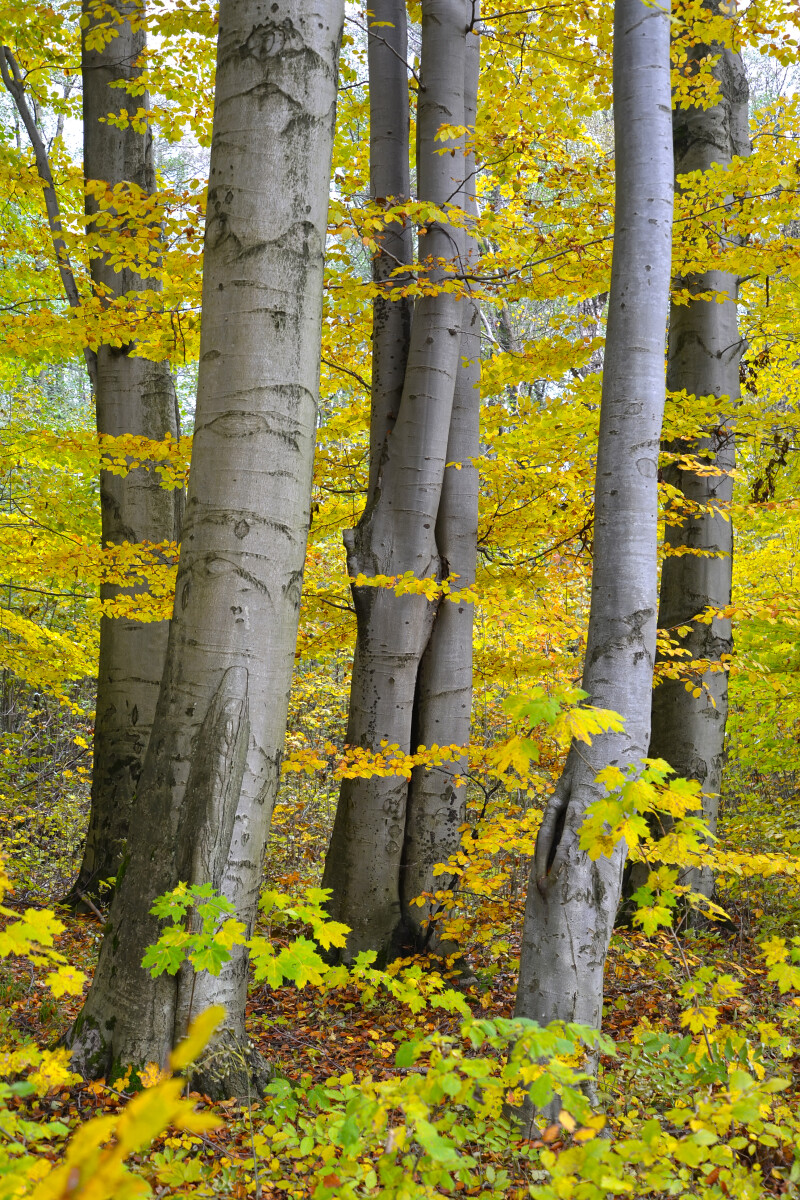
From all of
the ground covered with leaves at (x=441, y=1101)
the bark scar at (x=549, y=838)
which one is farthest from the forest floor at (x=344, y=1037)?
the bark scar at (x=549, y=838)

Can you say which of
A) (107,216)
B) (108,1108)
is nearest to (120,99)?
(107,216)

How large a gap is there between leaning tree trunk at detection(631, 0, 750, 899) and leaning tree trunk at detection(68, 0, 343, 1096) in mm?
3641

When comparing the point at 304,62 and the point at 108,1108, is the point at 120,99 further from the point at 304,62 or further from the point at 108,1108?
the point at 108,1108

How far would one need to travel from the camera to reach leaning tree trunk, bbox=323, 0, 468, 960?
4789 mm

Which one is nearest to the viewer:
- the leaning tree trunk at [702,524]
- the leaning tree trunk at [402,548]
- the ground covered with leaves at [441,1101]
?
the ground covered with leaves at [441,1101]

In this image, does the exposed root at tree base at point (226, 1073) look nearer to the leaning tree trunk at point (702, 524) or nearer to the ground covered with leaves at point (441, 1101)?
the ground covered with leaves at point (441, 1101)

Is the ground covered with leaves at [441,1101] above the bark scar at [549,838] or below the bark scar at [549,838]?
below

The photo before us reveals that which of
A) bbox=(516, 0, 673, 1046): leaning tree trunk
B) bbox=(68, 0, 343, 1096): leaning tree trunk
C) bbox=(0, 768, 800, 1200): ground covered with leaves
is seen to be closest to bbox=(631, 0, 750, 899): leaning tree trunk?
bbox=(0, 768, 800, 1200): ground covered with leaves

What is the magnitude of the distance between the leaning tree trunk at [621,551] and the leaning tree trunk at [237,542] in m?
1.06

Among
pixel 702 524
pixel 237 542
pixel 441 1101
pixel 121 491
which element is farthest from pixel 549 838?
pixel 121 491

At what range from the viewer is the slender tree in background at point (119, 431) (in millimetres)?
5746

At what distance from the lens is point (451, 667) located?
5141 millimetres

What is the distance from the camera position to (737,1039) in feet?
9.18

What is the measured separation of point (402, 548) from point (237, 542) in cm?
236
